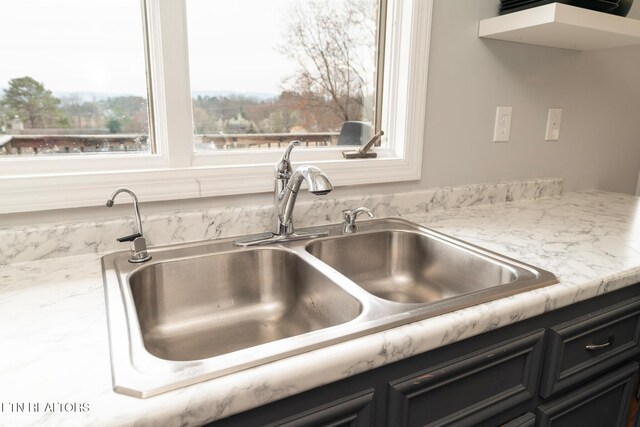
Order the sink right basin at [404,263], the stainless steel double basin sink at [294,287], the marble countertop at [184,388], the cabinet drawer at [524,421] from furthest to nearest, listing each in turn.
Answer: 1. the sink right basin at [404,263]
2. the cabinet drawer at [524,421]
3. the stainless steel double basin sink at [294,287]
4. the marble countertop at [184,388]

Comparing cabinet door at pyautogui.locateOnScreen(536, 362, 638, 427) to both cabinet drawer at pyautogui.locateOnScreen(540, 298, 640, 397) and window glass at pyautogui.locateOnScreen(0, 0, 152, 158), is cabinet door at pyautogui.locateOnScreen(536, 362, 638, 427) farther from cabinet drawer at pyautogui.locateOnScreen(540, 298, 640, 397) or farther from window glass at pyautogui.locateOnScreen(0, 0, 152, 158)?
window glass at pyautogui.locateOnScreen(0, 0, 152, 158)

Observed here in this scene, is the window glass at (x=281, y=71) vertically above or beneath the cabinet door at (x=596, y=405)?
above

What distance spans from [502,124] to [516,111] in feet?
0.30

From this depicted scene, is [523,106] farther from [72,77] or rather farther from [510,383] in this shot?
[72,77]

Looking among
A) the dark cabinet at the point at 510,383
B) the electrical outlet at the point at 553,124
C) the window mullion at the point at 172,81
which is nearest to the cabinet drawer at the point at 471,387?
the dark cabinet at the point at 510,383

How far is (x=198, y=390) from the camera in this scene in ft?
1.64

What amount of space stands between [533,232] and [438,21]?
725 mm

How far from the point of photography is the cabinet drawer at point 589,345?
847mm

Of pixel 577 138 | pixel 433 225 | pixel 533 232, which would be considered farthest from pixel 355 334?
pixel 577 138

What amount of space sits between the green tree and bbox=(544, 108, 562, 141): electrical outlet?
169 centimetres

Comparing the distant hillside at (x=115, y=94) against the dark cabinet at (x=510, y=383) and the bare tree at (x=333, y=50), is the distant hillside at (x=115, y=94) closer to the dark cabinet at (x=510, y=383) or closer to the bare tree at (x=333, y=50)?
the bare tree at (x=333, y=50)

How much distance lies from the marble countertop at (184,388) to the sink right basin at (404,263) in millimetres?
95

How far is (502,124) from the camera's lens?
1527mm

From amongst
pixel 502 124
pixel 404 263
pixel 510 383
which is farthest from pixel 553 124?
pixel 510 383
